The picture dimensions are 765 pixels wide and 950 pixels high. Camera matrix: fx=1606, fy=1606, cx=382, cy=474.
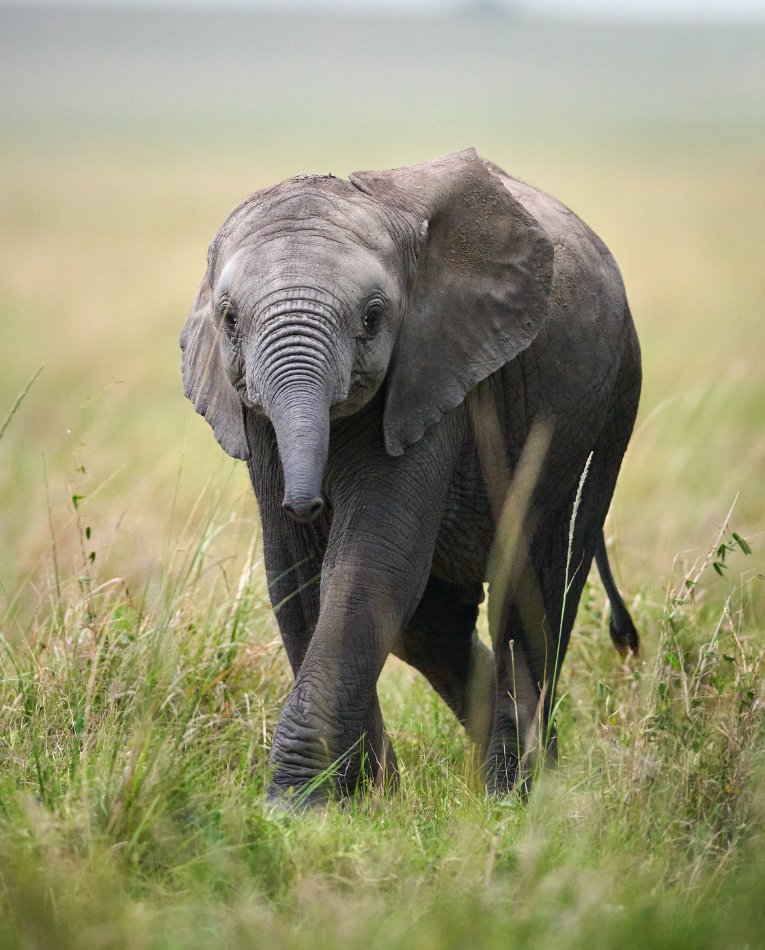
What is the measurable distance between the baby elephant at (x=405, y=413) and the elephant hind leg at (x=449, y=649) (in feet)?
0.30

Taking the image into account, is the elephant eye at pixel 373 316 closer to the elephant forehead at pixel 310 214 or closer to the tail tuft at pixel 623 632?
the elephant forehead at pixel 310 214

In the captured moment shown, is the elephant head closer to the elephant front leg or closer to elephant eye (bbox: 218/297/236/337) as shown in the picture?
elephant eye (bbox: 218/297/236/337)

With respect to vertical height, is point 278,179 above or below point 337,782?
above

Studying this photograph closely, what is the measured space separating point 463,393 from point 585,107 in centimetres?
11567

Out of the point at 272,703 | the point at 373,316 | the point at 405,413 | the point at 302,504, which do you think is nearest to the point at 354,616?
the point at 405,413

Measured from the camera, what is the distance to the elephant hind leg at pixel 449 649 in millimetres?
7023

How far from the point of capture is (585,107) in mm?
117312

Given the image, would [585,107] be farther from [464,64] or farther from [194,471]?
[194,471]

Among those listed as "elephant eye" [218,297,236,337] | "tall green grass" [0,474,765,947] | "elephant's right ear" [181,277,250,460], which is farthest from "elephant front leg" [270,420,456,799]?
"elephant eye" [218,297,236,337]

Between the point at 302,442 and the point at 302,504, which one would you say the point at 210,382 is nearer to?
the point at 302,442

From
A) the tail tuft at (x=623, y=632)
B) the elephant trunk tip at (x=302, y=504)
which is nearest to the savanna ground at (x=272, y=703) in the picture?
the tail tuft at (x=623, y=632)

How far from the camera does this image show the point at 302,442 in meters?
4.76

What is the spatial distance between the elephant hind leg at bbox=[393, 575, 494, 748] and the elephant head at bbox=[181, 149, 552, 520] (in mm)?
1566

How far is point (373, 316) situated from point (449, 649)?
88.1 inches
